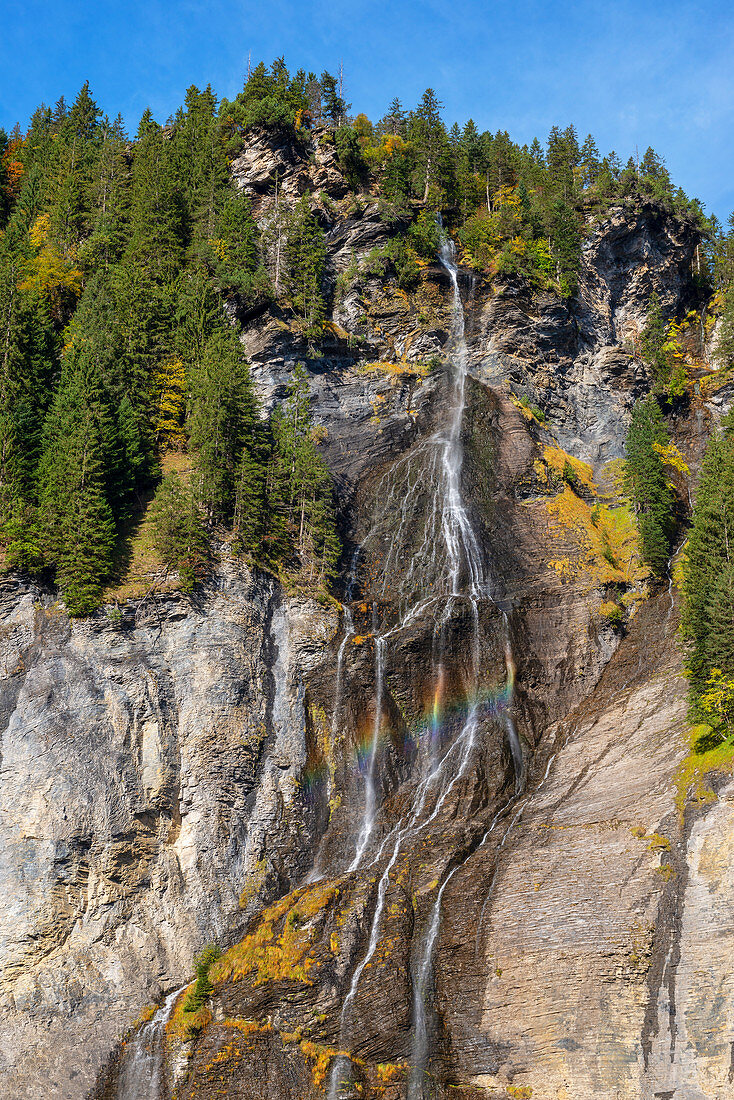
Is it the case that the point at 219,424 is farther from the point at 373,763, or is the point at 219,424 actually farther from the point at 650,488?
the point at 650,488

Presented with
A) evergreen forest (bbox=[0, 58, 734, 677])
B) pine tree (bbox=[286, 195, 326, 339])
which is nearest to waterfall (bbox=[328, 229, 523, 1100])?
evergreen forest (bbox=[0, 58, 734, 677])

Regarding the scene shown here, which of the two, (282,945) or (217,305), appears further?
(217,305)

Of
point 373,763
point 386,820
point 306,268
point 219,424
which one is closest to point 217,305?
point 306,268

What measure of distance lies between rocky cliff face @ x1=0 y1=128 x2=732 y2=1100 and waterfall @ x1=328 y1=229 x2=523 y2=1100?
14 cm

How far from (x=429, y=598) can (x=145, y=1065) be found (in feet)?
75.1

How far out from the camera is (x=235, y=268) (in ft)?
180

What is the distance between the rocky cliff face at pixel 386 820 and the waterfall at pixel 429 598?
0.14m

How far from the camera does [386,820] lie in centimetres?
3338

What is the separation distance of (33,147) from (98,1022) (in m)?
72.9

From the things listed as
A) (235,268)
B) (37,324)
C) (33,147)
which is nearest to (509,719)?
(37,324)

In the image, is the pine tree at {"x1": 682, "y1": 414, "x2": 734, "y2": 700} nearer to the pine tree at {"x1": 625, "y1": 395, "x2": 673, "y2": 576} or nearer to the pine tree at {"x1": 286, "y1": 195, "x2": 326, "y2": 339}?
the pine tree at {"x1": 625, "y1": 395, "x2": 673, "y2": 576}

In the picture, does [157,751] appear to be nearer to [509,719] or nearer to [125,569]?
[125,569]

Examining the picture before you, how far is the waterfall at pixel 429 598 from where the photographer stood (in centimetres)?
2689

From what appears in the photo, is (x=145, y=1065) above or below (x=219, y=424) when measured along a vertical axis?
below
